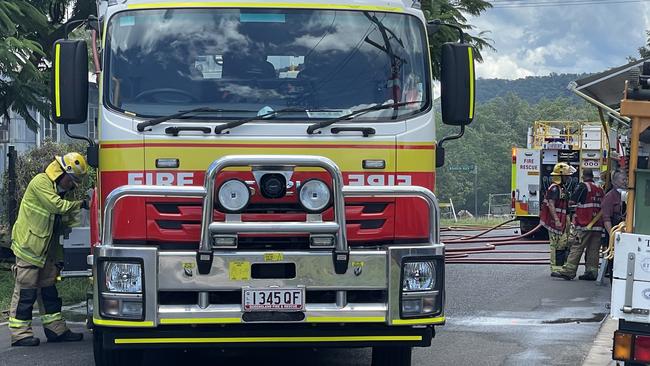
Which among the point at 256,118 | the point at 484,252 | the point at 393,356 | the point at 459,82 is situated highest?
the point at 459,82


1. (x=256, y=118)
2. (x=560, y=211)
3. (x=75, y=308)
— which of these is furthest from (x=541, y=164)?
(x=256, y=118)

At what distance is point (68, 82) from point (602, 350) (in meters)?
5.07

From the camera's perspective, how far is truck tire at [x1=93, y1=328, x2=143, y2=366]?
23.4ft

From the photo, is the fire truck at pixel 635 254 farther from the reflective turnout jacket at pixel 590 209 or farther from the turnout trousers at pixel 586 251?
the turnout trousers at pixel 586 251

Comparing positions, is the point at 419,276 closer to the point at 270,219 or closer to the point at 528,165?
the point at 270,219

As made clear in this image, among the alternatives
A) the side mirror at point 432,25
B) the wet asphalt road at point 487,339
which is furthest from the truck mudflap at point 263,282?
the side mirror at point 432,25

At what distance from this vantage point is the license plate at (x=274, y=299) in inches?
248

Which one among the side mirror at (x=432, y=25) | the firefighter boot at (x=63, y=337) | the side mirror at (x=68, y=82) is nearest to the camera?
the side mirror at (x=68, y=82)

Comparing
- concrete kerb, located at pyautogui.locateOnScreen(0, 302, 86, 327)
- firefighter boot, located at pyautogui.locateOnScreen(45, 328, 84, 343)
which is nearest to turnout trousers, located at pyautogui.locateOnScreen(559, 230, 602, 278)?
concrete kerb, located at pyautogui.locateOnScreen(0, 302, 86, 327)

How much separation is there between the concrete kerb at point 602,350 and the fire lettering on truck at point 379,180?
2192mm

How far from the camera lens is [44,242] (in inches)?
351

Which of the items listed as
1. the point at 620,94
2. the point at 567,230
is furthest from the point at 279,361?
the point at 567,230

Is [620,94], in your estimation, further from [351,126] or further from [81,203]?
[81,203]

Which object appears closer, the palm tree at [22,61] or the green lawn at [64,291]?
the palm tree at [22,61]
